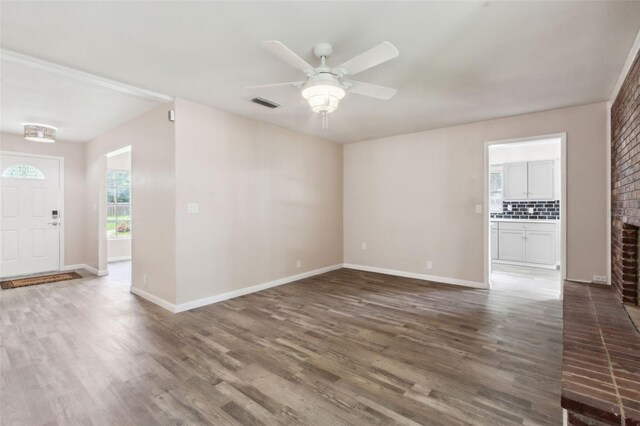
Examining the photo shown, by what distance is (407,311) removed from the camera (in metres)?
3.55

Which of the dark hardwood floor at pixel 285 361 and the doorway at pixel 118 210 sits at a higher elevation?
the doorway at pixel 118 210

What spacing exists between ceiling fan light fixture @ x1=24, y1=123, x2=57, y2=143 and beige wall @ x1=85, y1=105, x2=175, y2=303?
Answer: 0.85m

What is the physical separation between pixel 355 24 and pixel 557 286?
190 inches

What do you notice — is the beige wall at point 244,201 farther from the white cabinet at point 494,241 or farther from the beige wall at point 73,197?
the beige wall at point 73,197

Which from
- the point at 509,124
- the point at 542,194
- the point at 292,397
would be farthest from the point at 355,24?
the point at 542,194

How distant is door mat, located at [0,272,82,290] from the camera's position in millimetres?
4742

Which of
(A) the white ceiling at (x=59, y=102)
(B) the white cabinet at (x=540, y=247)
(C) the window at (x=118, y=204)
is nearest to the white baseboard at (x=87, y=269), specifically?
(C) the window at (x=118, y=204)

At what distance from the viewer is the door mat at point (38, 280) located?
4742 millimetres

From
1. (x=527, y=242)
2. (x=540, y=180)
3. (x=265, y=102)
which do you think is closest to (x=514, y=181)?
(x=540, y=180)

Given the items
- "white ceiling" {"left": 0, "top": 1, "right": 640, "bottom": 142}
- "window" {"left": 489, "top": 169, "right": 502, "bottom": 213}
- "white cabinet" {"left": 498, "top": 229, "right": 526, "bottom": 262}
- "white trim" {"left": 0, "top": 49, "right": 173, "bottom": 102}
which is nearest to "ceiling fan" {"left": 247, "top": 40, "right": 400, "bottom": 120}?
"white ceiling" {"left": 0, "top": 1, "right": 640, "bottom": 142}

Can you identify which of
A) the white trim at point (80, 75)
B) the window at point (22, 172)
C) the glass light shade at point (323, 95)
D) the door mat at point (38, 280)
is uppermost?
the white trim at point (80, 75)

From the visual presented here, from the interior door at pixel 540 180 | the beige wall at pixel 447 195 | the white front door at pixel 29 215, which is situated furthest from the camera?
the interior door at pixel 540 180

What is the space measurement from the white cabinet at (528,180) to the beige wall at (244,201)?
4.01 meters

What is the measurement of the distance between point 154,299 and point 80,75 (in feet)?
8.69
